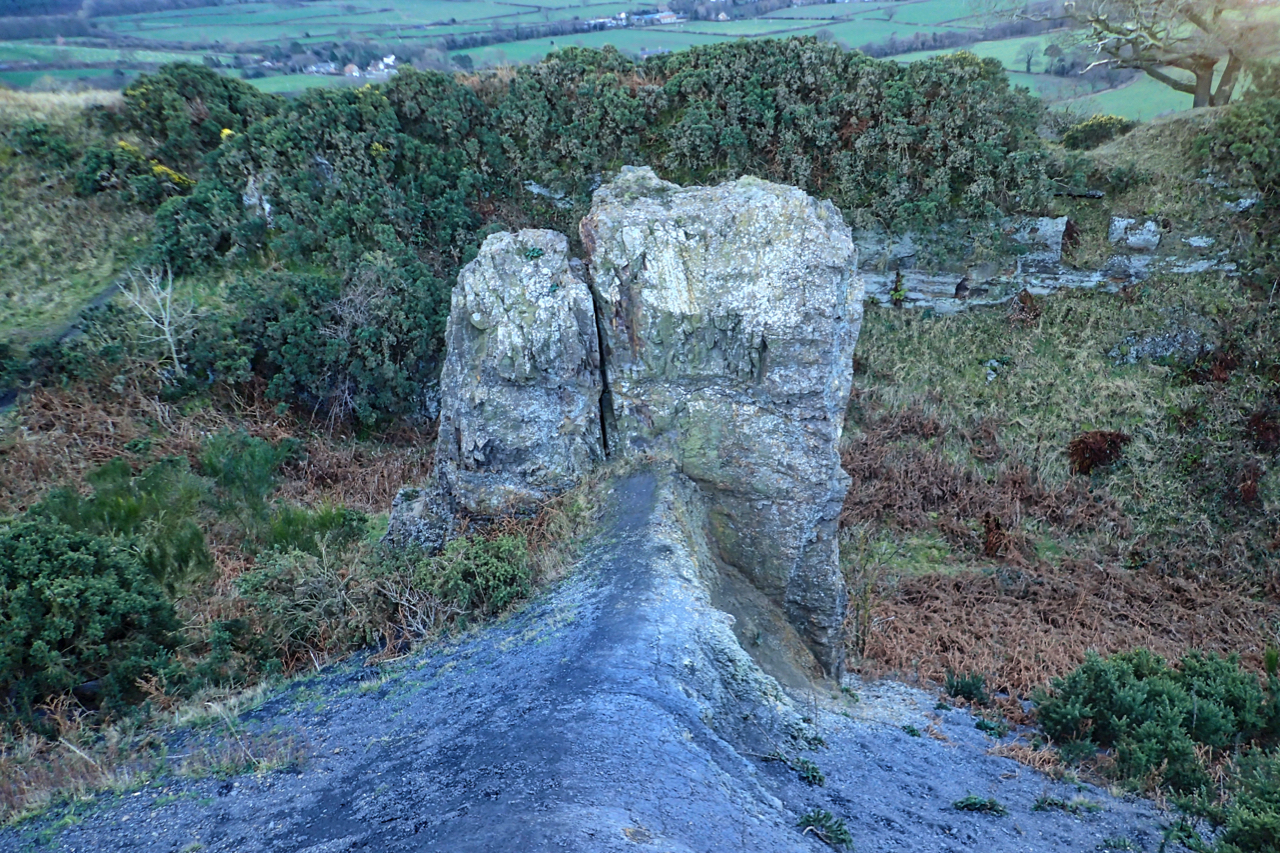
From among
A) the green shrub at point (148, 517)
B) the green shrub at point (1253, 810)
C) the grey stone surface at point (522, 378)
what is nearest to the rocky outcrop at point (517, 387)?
the grey stone surface at point (522, 378)

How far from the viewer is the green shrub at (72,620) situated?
A: 7.78 meters

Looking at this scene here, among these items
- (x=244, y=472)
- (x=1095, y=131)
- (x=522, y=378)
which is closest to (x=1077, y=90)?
(x=1095, y=131)

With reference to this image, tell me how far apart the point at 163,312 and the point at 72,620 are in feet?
29.3

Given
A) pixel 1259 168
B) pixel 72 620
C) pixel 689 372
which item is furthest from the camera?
pixel 1259 168

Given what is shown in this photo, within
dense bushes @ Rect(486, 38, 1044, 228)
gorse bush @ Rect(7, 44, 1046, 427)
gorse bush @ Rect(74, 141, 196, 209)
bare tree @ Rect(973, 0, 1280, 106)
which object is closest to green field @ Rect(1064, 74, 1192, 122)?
bare tree @ Rect(973, 0, 1280, 106)

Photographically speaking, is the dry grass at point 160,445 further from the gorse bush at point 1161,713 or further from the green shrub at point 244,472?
the gorse bush at point 1161,713

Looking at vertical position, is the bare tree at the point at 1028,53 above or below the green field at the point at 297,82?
above

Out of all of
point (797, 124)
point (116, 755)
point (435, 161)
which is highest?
point (797, 124)

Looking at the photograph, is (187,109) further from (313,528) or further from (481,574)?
(481,574)

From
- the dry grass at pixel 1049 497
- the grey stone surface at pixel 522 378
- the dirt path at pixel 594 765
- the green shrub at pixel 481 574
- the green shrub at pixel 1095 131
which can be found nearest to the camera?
the dirt path at pixel 594 765

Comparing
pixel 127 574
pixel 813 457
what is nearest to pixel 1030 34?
pixel 813 457

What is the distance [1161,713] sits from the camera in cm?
820

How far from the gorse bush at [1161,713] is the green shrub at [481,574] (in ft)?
19.1

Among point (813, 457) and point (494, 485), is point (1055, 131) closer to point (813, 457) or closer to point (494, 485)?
point (813, 457)
